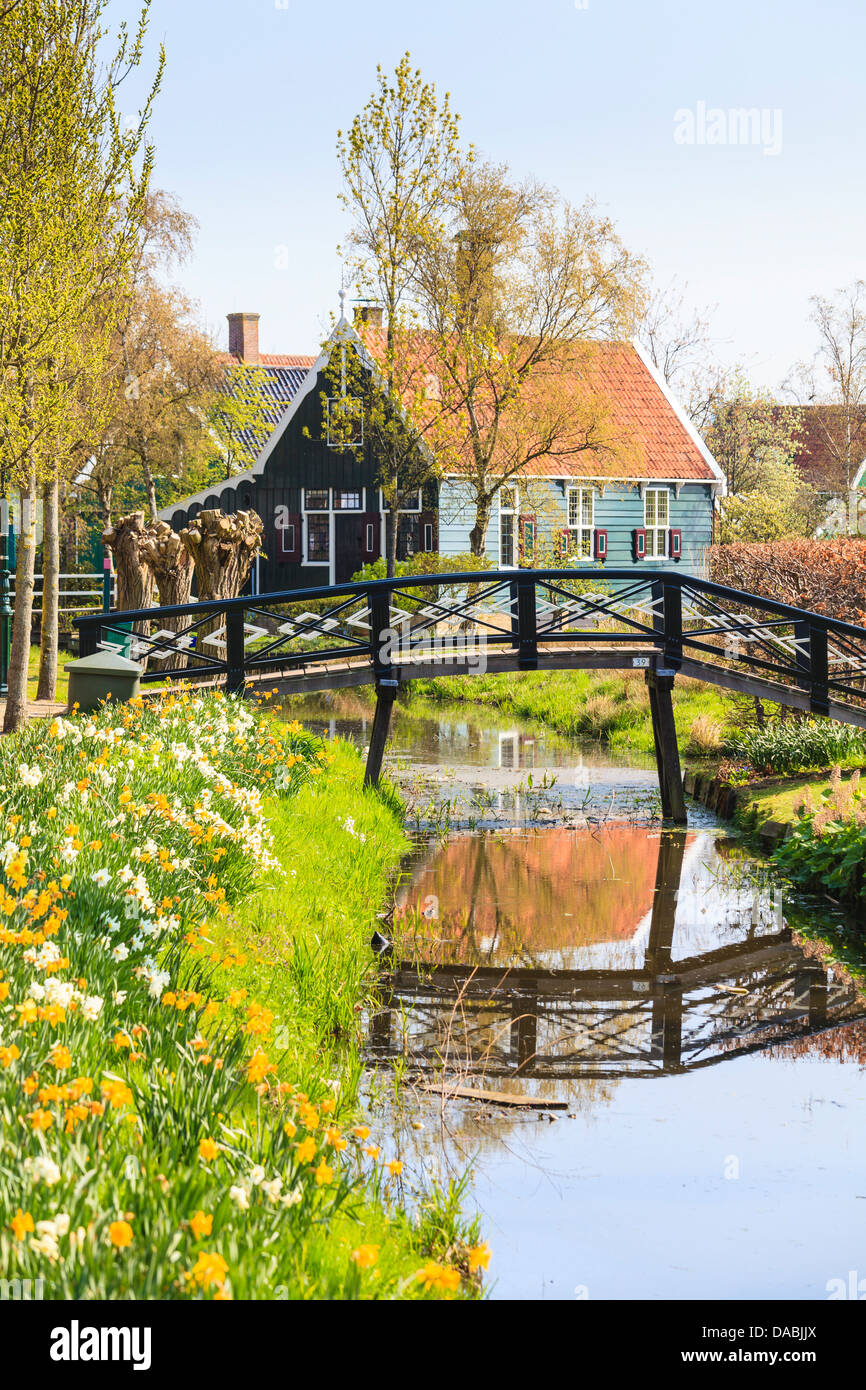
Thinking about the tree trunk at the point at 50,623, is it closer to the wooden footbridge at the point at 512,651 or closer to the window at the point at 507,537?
the wooden footbridge at the point at 512,651

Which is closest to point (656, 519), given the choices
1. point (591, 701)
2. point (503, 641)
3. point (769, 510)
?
point (769, 510)

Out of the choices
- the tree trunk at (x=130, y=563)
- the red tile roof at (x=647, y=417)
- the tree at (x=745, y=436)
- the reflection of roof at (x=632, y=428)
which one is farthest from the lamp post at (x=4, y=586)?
the tree at (x=745, y=436)

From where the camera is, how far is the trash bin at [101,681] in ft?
37.7

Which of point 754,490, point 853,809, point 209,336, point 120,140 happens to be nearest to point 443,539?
point 209,336

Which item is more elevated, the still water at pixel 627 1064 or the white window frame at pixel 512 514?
the white window frame at pixel 512 514

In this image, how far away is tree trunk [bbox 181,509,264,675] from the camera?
19.0 metres

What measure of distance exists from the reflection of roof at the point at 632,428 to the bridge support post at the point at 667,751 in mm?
14066

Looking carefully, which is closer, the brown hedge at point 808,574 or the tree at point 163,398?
the brown hedge at point 808,574

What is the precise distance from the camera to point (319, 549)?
3262 cm

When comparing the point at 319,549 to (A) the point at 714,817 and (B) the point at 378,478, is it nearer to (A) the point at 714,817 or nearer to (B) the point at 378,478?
(B) the point at 378,478

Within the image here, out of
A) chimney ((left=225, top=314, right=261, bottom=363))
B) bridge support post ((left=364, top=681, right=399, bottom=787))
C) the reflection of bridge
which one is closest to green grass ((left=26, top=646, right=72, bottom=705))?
bridge support post ((left=364, top=681, right=399, bottom=787))

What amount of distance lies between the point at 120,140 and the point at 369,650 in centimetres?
556

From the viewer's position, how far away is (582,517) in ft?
107

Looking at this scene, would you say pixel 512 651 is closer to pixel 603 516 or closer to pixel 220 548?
pixel 220 548
